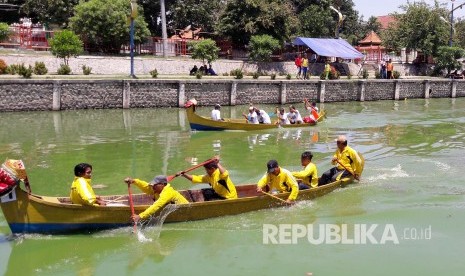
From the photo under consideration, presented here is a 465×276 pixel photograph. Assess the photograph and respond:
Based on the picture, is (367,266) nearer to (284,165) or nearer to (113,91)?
(284,165)

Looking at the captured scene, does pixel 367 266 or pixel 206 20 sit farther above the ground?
pixel 206 20

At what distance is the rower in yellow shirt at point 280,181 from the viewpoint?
10591 millimetres

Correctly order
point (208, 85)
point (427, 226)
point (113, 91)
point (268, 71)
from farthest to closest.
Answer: point (268, 71), point (208, 85), point (113, 91), point (427, 226)

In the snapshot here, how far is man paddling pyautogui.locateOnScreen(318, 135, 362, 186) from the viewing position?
12344 millimetres

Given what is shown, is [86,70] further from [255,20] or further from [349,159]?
[349,159]

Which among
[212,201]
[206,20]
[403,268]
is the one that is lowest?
[403,268]

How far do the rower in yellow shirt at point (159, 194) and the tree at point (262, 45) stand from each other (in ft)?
92.4

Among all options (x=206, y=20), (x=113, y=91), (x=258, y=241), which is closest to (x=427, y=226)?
(x=258, y=241)

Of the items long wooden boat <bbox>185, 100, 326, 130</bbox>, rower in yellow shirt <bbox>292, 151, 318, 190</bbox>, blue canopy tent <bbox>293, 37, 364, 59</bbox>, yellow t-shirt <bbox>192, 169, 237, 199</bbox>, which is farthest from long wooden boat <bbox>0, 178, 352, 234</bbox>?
blue canopy tent <bbox>293, 37, 364, 59</bbox>

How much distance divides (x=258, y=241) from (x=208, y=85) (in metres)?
20.7

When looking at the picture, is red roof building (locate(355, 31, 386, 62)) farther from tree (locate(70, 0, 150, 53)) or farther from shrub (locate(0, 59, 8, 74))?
shrub (locate(0, 59, 8, 74))

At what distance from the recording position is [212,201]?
989cm

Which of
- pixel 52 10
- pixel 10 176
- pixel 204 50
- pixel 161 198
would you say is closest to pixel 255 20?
pixel 204 50

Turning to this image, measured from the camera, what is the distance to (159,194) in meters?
9.67
